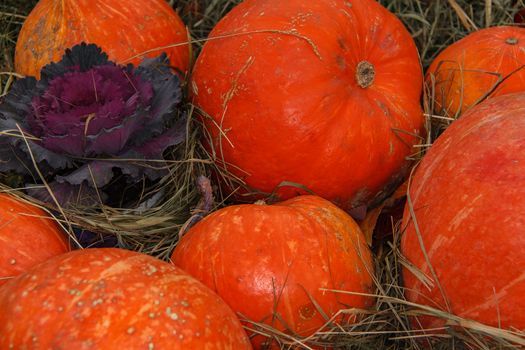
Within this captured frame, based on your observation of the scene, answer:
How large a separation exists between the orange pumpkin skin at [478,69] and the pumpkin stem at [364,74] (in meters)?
0.39

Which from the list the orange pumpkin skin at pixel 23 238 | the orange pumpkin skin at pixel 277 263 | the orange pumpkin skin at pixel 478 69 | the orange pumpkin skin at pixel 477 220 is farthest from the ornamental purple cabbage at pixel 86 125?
the orange pumpkin skin at pixel 478 69

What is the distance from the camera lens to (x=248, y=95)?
267 cm

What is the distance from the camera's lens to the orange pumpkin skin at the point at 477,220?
1.98 metres

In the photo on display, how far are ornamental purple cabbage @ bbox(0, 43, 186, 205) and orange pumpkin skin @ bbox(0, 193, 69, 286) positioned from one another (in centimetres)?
15

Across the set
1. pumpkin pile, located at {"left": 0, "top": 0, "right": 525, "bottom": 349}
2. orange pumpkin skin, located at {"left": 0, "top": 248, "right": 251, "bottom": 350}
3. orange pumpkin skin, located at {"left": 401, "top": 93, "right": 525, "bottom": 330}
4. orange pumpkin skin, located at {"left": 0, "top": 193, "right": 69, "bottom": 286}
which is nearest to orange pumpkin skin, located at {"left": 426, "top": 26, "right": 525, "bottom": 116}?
pumpkin pile, located at {"left": 0, "top": 0, "right": 525, "bottom": 349}

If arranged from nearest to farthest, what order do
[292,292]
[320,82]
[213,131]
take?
[292,292] < [320,82] < [213,131]

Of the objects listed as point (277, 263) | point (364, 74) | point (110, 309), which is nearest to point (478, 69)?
point (364, 74)

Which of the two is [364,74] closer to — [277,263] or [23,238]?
[277,263]

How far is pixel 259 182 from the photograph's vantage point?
2787mm

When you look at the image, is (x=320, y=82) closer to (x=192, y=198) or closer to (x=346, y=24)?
(x=346, y=24)

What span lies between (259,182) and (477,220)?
992 millimetres

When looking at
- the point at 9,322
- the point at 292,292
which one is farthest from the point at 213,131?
the point at 9,322

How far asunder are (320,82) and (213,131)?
0.50 meters

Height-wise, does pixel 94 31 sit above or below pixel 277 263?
above
